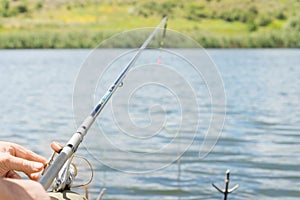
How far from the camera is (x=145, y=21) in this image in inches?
2677

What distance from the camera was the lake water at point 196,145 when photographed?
10750mm

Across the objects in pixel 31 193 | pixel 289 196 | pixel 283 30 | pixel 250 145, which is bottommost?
pixel 31 193

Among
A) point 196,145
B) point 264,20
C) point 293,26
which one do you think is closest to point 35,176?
point 196,145

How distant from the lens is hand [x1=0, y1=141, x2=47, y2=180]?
2541 mm

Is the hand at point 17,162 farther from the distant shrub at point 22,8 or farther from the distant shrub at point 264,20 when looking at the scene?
the distant shrub at point 22,8

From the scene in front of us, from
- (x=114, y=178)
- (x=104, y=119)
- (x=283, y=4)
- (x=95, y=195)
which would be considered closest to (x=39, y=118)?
(x=104, y=119)

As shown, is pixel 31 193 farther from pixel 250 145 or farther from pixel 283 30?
pixel 283 30

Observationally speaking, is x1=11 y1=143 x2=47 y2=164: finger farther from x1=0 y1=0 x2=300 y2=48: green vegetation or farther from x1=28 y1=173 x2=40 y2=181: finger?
x1=0 y1=0 x2=300 y2=48: green vegetation

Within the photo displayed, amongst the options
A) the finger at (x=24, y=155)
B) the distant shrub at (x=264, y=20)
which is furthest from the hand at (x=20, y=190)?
the distant shrub at (x=264, y=20)

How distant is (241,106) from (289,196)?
12549 millimetres

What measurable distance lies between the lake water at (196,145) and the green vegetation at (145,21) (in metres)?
34.7

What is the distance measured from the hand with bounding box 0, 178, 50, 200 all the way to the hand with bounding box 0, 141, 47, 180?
436 mm

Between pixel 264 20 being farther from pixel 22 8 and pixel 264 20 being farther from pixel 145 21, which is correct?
pixel 22 8

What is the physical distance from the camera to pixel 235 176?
11602 millimetres
